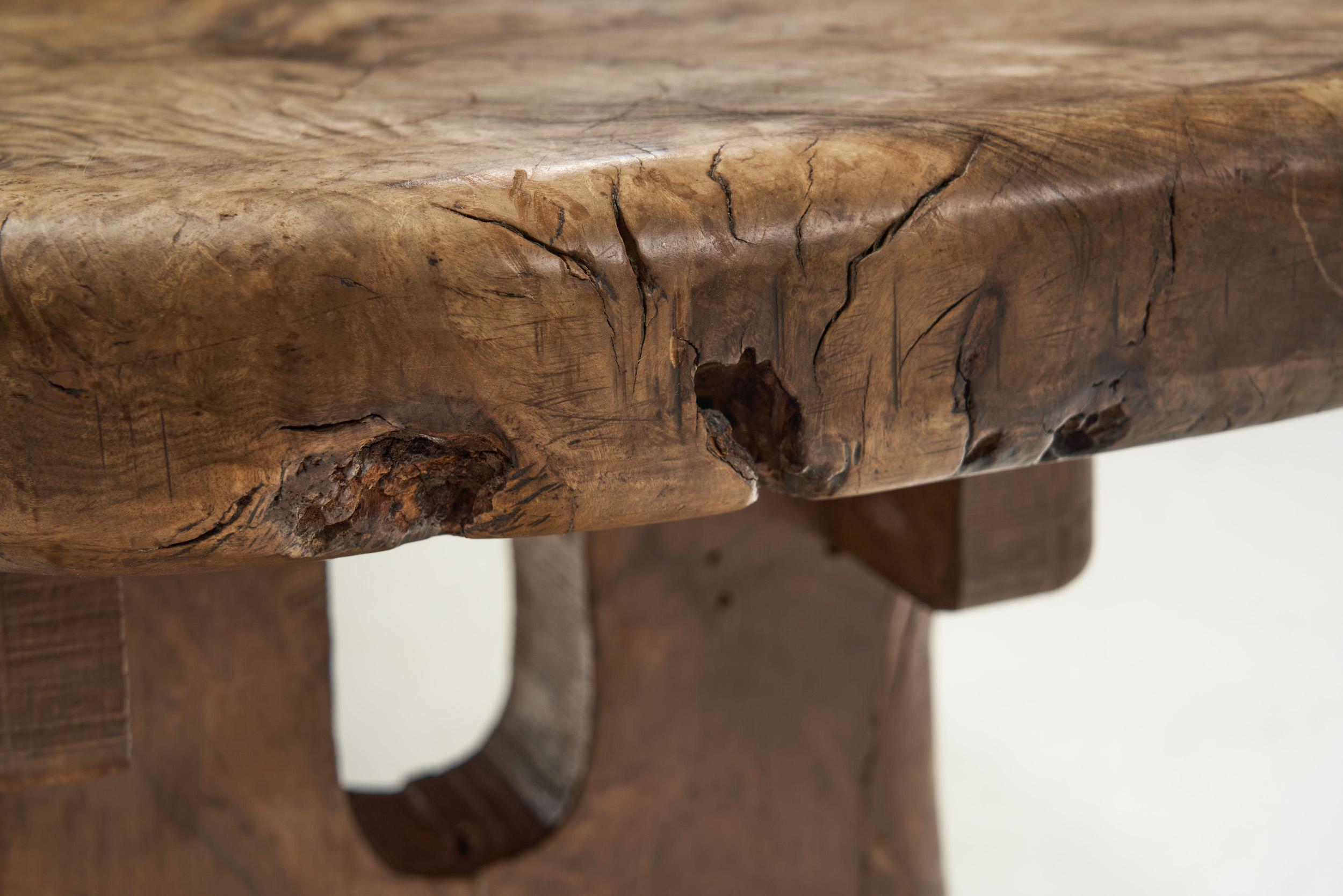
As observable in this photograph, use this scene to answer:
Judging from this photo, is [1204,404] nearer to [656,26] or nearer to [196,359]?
[196,359]

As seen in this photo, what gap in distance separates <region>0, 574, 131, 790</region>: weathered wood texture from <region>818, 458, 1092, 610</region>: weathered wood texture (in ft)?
1.20

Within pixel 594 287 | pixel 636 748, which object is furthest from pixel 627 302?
pixel 636 748

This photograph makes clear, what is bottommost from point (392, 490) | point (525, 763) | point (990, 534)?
point (525, 763)

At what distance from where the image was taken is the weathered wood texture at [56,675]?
55 cm

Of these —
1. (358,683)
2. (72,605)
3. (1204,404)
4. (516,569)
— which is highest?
(1204,404)

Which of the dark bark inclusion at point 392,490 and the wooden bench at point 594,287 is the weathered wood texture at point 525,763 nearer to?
the wooden bench at point 594,287

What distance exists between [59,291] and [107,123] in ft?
0.54

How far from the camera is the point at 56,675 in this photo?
549mm

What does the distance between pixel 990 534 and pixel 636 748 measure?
Answer: 0.24 meters

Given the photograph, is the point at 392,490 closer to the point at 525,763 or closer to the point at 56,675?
the point at 56,675

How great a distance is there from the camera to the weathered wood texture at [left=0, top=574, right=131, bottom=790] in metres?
0.55

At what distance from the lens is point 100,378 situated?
333 millimetres

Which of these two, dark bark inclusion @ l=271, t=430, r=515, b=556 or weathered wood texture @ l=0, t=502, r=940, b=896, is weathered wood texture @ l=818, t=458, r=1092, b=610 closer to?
weathered wood texture @ l=0, t=502, r=940, b=896

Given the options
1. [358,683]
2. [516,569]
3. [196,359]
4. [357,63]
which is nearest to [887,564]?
[516,569]
